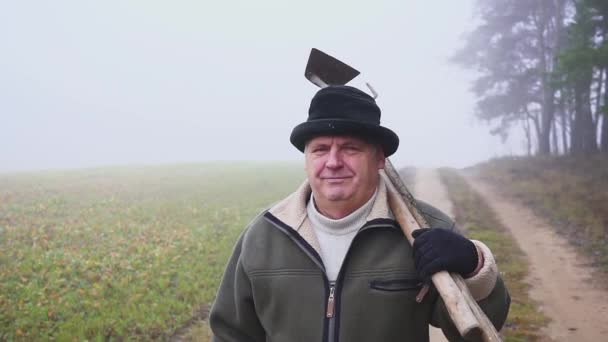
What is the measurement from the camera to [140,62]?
455ft

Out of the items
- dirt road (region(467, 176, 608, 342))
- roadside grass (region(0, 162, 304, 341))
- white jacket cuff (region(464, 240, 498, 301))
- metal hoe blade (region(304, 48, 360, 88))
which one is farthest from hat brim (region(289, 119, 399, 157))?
roadside grass (region(0, 162, 304, 341))

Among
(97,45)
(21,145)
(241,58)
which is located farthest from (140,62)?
(21,145)

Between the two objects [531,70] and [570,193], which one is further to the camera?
[531,70]

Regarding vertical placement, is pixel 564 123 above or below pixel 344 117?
above

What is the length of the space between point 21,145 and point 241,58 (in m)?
109

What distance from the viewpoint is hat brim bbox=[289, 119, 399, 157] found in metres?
2.12

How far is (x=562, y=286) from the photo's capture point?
22.6ft

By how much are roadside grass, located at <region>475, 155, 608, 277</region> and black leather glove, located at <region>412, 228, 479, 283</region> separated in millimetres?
7178

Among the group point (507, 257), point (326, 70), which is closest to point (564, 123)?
point (507, 257)

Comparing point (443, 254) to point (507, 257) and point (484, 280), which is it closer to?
point (484, 280)

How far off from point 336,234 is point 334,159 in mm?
421

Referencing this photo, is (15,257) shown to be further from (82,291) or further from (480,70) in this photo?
(480,70)

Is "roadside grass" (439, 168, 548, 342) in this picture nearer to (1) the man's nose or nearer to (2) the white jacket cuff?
(2) the white jacket cuff

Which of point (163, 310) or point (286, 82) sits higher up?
point (286, 82)
